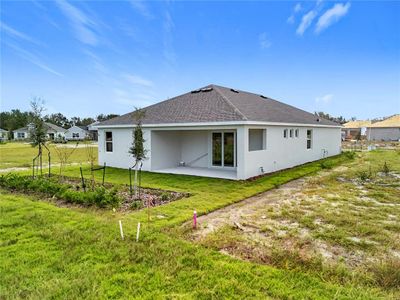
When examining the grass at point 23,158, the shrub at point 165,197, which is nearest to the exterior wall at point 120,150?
the grass at point 23,158

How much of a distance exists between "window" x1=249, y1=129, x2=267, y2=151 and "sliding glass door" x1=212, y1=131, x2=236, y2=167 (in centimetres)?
114

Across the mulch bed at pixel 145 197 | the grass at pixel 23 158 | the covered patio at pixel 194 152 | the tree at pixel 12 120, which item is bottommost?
the mulch bed at pixel 145 197

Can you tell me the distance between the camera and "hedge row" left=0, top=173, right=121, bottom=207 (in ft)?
24.6

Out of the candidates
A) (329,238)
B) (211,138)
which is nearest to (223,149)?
(211,138)

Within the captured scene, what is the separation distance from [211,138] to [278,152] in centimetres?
347

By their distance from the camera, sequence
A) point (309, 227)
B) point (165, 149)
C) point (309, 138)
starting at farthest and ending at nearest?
1. point (309, 138)
2. point (165, 149)
3. point (309, 227)

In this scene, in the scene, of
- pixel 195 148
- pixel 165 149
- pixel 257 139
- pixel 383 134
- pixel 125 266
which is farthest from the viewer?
pixel 383 134

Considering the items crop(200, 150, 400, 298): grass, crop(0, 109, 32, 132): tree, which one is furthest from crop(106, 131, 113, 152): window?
crop(0, 109, 32, 132): tree

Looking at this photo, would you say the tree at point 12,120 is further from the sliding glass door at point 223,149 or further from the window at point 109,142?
the sliding glass door at point 223,149

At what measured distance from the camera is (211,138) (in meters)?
14.1

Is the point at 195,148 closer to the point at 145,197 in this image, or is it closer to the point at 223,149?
the point at 223,149

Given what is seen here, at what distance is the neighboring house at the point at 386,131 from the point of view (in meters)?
46.0

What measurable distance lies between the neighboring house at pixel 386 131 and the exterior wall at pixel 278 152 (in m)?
34.6

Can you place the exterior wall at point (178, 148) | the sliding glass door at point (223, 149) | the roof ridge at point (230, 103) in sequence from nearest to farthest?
the roof ridge at point (230, 103)
the sliding glass door at point (223, 149)
the exterior wall at point (178, 148)
